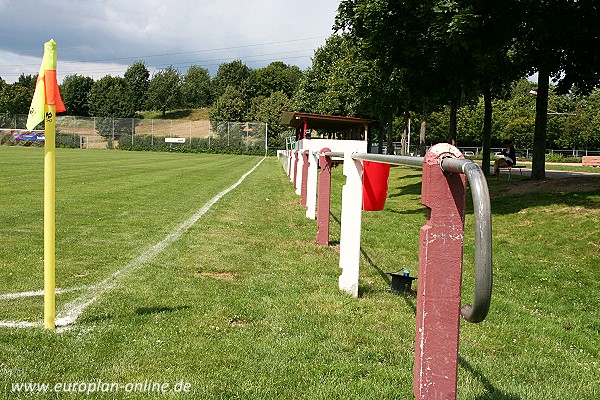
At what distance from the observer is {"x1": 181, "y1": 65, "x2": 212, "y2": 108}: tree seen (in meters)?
151

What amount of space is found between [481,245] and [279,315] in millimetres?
3028

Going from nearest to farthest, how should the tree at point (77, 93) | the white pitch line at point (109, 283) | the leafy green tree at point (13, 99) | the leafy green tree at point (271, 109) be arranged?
1. the white pitch line at point (109, 283)
2. the leafy green tree at point (13, 99)
3. the leafy green tree at point (271, 109)
4. the tree at point (77, 93)

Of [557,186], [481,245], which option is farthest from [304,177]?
[481,245]

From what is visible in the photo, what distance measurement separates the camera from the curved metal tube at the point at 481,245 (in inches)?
84.7

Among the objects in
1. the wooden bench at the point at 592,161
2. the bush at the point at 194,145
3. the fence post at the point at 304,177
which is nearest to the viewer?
the fence post at the point at 304,177

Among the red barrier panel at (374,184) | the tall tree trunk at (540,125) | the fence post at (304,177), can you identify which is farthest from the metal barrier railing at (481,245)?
the tall tree trunk at (540,125)

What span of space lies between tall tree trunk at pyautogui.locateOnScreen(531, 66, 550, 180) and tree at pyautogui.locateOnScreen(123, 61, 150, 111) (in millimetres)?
136402

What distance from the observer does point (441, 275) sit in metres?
2.74

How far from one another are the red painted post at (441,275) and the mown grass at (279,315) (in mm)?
773

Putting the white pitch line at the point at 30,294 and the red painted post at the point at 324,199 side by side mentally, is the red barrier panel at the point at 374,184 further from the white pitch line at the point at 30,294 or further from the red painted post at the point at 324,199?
the white pitch line at the point at 30,294

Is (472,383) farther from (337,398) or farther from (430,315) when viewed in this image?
(430,315)

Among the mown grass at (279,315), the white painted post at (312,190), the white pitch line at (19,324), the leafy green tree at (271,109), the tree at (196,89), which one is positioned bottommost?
the mown grass at (279,315)

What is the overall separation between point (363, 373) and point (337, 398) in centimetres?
43

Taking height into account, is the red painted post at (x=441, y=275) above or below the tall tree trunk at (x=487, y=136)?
below
